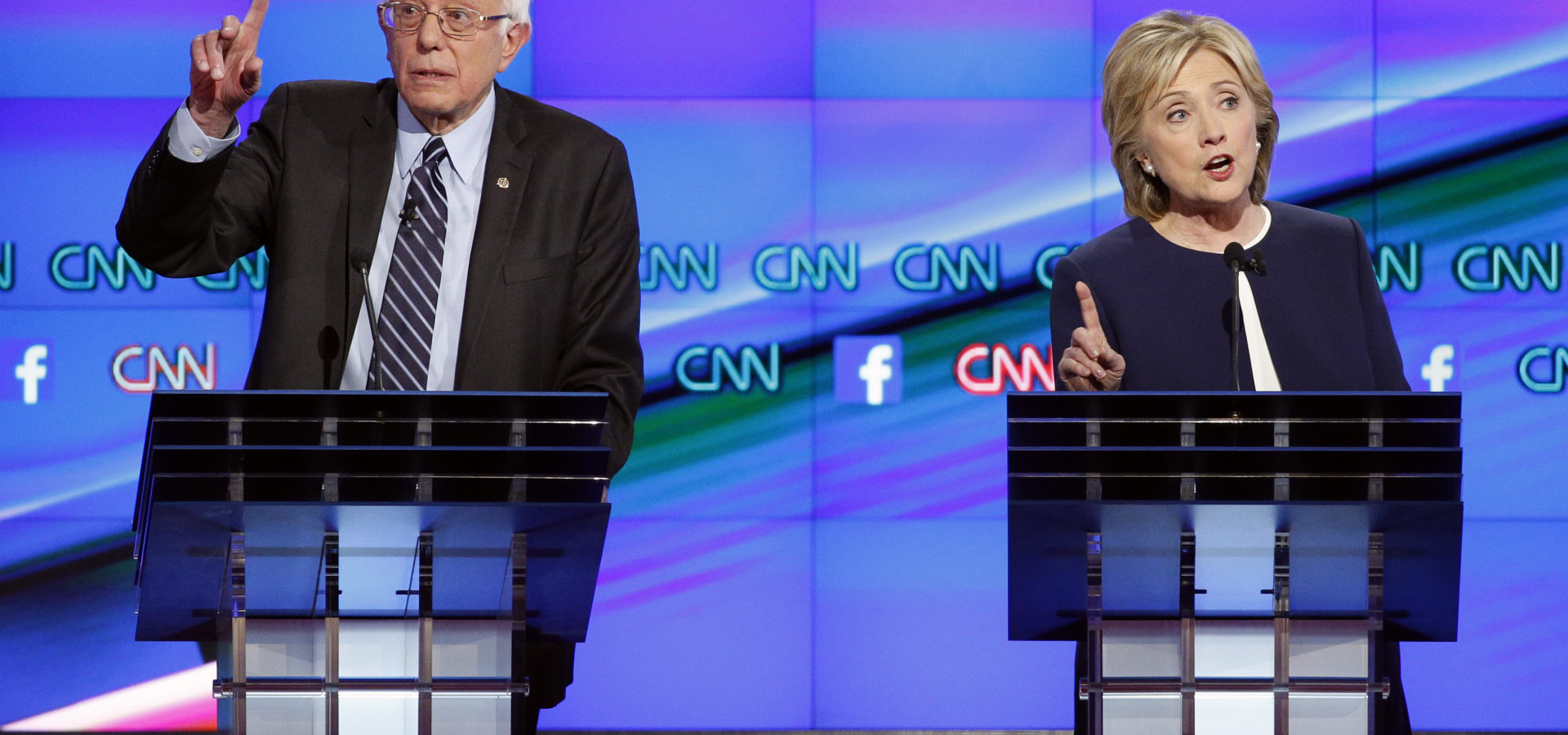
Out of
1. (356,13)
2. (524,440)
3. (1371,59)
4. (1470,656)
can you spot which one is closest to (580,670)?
(356,13)

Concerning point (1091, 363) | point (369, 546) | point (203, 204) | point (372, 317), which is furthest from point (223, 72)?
point (1091, 363)

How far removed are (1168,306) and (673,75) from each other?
3.13 metres

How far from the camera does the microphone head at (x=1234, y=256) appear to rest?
2611 mm

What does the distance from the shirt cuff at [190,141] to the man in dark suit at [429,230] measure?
2.6 inches

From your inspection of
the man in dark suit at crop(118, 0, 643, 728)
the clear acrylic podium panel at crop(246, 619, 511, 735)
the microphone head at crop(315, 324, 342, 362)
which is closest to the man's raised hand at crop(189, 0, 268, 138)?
the man in dark suit at crop(118, 0, 643, 728)

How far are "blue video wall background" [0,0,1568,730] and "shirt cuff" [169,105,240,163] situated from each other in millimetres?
3265

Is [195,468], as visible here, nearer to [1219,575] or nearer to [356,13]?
[1219,575]

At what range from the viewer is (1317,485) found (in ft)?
6.47

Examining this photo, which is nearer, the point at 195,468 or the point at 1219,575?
the point at 195,468

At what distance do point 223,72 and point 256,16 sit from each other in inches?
6.1

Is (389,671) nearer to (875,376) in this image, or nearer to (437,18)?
(437,18)

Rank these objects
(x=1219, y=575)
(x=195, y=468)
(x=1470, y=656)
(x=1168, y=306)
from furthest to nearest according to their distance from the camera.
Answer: (x=1470, y=656), (x=1168, y=306), (x=1219, y=575), (x=195, y=468)

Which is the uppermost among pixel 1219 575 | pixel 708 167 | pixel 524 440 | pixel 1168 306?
pixel 708 167

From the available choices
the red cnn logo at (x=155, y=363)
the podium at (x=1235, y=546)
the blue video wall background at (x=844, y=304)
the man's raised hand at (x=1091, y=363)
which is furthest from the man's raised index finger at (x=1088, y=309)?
the red cnn logo at (x=155, y=363)
